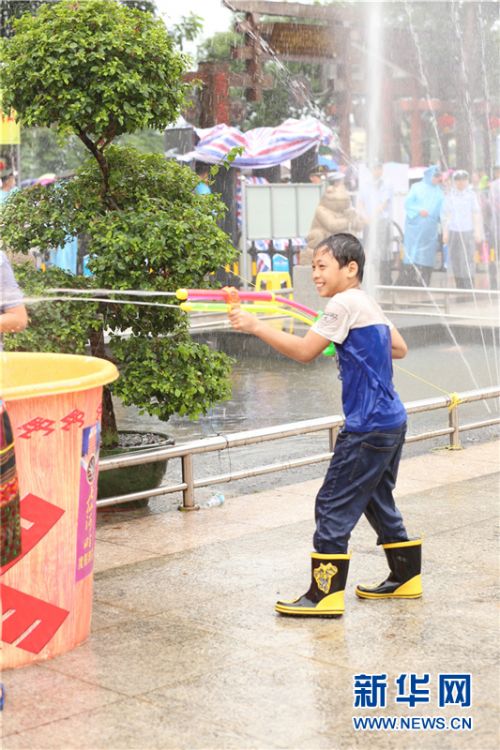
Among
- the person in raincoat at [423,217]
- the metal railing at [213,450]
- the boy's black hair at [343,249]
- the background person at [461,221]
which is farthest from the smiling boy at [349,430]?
the person in raincoat at [423,217]

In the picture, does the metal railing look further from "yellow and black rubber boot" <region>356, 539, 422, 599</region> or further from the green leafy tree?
"yellow and black rubber boot" <region>356, 539, 422, 599</region>

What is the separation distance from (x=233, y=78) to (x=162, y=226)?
15671 millimetres

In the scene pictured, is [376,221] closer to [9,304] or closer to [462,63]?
[462,63]

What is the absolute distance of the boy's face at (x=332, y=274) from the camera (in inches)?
199

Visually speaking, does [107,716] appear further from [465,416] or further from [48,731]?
[465,416]

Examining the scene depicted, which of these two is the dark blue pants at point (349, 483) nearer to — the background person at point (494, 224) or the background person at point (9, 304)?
the background person at point (9, 304)

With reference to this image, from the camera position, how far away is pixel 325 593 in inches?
194

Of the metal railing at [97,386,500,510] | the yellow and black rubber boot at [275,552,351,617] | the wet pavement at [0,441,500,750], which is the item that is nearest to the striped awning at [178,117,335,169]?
the metal railing at [97,386,500,510]

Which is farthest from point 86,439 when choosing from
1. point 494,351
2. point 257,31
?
point 257,31

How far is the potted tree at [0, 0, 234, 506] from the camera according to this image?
20.6 ft

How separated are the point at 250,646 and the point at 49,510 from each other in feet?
3.01

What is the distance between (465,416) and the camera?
399 inches

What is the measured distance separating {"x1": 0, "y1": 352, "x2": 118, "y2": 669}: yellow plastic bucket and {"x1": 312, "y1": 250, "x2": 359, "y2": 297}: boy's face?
103 centimetres

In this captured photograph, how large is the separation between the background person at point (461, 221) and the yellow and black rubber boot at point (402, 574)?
1325cm
